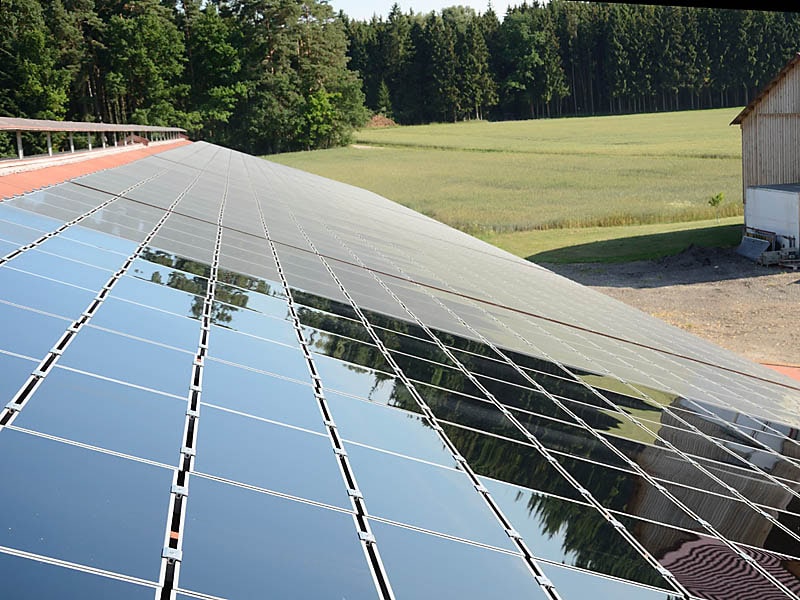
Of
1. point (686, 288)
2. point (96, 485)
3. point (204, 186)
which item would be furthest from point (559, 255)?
point (96, 485)

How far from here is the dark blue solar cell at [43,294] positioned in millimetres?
5758

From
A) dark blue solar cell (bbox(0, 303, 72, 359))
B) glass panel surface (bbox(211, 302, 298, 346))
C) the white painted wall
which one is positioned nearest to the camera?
dark blue solar cell (bbox(0, 303, 72, 359))

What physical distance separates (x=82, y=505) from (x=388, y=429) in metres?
2.67

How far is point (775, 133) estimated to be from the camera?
39.4 meters

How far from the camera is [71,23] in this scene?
9075 cm

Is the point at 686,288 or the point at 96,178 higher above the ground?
the point at 96,178

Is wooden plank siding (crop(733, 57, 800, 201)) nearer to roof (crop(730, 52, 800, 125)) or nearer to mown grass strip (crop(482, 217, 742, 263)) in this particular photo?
roof (crop(730, 52, 800, 125))

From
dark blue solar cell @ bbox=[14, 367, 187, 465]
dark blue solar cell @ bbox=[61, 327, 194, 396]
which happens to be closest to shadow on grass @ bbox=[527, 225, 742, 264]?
dark blue solar cell @ bbox=[61, 327, 194, 396]

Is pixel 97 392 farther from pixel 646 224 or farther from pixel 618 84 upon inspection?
pixel 618 84

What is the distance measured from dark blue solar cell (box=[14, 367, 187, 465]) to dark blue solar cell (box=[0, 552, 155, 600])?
1.07 metres

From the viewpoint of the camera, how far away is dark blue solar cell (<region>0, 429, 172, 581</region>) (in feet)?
9.90

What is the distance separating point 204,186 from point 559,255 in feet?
88.2

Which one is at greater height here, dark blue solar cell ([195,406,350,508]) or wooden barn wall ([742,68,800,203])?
wooden barn wall ([742,68,800,203])

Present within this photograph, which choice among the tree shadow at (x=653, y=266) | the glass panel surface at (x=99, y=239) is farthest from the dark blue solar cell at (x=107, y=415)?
the tree shadow at (x=653, y=266)
